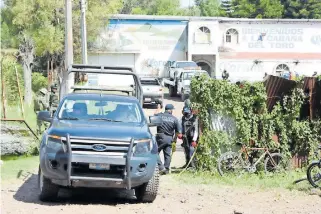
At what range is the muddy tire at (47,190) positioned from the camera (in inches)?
418

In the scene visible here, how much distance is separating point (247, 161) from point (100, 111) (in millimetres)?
4492

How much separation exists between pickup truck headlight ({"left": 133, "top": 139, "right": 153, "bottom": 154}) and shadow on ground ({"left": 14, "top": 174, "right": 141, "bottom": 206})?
41.6 inches

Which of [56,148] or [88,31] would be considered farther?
[88,31]

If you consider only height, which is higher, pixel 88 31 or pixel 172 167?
pixel 88 31

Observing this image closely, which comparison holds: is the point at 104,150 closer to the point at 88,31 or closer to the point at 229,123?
the point at 229,123

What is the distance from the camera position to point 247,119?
14.9 meters

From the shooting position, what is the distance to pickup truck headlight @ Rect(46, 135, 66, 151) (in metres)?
10.2

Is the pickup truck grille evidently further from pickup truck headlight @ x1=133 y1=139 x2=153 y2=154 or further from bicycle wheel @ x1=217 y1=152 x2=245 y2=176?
bicycle wheel @ x1=217 y1=152 x2=245 y2=176

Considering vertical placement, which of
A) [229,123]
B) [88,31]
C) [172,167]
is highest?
[88,31]

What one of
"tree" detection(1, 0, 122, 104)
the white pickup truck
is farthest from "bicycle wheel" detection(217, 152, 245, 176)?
"tree" detection(1, 0, 122, 104)

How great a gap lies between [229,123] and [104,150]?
531 centimetres

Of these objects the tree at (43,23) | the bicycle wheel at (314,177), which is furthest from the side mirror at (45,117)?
the tree at (43,23)

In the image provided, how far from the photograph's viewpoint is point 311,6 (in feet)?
309

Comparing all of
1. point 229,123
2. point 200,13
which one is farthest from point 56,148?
point 200,13
